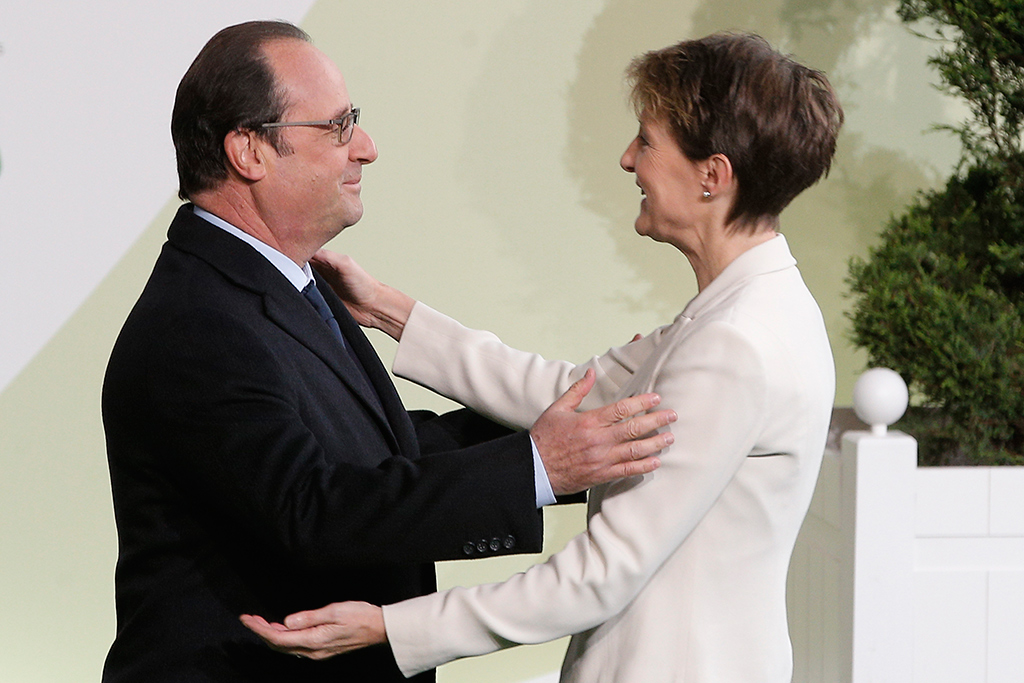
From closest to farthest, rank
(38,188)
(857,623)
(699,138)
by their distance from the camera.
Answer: (699,138), (857,623), (38,188)

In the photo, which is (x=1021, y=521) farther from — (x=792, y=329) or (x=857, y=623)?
(x=792, y=329)

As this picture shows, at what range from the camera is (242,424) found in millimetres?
1366

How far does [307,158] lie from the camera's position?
1.62m

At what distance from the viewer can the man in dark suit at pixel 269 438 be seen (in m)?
1.37

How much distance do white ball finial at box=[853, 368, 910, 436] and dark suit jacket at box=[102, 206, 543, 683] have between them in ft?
4.10

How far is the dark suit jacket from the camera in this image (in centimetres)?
137

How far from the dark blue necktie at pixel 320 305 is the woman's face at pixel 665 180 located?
0.51 metres

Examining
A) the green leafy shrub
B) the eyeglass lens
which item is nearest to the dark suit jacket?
the eyeglass lens

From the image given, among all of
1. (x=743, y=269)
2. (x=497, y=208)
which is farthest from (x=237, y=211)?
(x=497, y=208)

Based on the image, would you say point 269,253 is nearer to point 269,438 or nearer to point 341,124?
point 341,124

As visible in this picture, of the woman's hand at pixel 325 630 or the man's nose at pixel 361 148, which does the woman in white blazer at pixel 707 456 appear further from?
the man's nose at pixel 361 148

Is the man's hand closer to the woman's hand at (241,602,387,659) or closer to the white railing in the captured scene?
the woman's hand at (241,602,387,659)

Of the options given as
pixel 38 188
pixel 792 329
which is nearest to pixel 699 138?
pixel 792 329

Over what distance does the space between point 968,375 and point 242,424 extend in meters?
1.83
